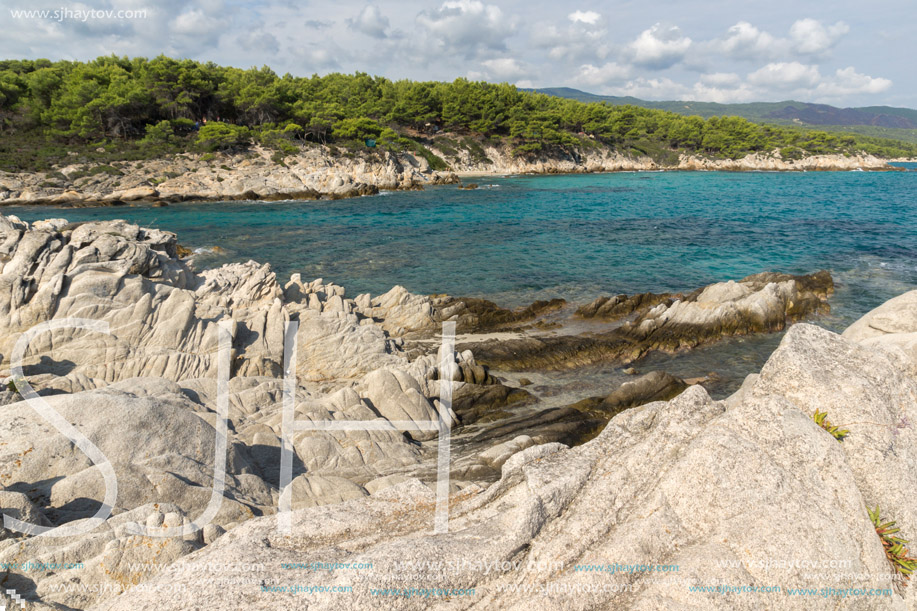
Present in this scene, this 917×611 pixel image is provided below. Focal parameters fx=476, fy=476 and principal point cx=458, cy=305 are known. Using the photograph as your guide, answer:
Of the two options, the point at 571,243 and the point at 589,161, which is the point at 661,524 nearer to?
the point at 571,243

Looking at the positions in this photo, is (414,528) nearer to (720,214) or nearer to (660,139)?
(720,214)

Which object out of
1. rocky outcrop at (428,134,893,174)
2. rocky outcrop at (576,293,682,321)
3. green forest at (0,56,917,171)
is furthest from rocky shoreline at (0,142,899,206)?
rocky outcrop at (576,293,682,321)

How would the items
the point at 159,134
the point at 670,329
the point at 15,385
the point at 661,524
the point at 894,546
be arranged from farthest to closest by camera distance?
the point at 159,134, the point at 670,329, the point at 15,385, the point at 894,546, the point at 661,524

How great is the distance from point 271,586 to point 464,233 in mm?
37606

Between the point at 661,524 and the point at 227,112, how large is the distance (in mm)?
92704

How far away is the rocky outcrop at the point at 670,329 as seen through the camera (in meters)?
16.6

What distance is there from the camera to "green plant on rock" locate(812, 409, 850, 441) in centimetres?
546

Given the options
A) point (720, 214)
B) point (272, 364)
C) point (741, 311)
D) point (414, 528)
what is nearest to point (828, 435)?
point (414, 528)

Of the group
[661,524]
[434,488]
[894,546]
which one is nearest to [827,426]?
[894,546]

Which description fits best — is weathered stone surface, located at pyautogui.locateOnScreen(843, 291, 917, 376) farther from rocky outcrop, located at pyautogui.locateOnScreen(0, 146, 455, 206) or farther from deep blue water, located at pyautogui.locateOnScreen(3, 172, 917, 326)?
rocky outcrop, located at pyautogui.locateOnScreen(0, 146, 455, 206)

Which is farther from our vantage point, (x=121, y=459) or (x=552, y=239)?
(x=552, y=239)

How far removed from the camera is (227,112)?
263 ft

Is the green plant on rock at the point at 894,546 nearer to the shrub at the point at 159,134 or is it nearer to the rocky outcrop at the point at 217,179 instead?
the rocky outcrop at the point at 217,179

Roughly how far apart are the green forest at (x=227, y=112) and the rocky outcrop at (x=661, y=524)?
232 ft
